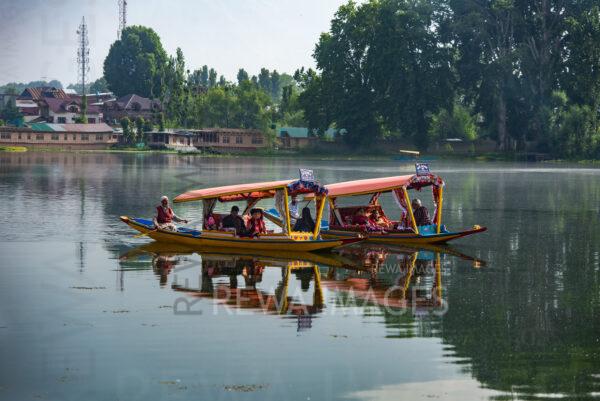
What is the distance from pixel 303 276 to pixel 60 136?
478 feet

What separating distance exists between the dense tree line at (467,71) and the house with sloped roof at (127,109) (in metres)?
55.2

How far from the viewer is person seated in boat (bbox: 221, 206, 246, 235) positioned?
31422mm

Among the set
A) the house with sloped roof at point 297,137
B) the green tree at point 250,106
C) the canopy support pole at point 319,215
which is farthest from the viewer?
the green tree at point 250,106

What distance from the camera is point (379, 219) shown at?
35594 mm

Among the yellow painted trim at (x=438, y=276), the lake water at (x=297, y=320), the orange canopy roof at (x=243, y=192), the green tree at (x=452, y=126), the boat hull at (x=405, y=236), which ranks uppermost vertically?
the green tree at (x=452, y=126)

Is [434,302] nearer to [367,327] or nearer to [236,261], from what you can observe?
[367,327]

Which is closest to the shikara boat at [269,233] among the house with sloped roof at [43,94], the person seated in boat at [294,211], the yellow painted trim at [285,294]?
the person seated in boat at [294,211]

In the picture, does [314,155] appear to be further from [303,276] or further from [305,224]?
[303,276]

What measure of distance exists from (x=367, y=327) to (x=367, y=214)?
15138 millimetres

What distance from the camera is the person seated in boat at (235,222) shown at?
103 ft

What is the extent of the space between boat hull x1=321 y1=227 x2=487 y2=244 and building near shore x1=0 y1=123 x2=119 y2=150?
137 metres

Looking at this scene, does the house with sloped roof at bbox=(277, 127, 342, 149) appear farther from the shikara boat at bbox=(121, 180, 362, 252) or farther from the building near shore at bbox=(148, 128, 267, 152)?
the shikara boat at bbox=(121, 180, 362, 252)

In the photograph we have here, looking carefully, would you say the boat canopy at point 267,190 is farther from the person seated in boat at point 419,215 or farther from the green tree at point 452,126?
the green tree at point 452,126

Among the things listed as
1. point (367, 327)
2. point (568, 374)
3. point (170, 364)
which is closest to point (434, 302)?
point (367, 327)
